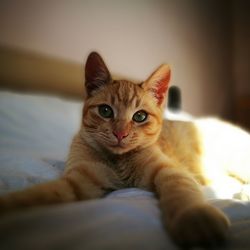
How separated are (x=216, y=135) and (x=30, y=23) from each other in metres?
1.51

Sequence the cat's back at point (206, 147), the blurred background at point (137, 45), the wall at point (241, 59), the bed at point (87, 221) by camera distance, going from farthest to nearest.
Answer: the wall at point (241, 59)
the blurred background at point (137, 45)
the cat's back at point (206, 147)
the bed at point (87, 221)

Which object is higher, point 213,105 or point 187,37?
point 187,37

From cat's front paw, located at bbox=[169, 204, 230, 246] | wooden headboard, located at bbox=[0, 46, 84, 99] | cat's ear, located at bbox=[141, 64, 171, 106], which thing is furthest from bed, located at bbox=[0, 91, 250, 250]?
wooden headboard, located at bbox=[0, 46, 84, 99]

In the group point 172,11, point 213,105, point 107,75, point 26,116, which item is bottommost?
point 213,105

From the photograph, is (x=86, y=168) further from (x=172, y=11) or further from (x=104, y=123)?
(x=172, y=11)

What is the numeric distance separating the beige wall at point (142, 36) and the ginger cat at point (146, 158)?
1232 mm

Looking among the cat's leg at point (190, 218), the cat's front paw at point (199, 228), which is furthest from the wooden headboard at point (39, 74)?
the cat's front paw at point (199, 228)

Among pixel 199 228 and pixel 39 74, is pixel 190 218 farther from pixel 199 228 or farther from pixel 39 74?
pixel 39 74

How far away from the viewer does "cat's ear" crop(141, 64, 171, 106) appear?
112cm

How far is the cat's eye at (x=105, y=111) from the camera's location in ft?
3.35

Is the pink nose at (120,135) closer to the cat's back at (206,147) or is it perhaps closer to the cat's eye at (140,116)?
the cat's eye at (140,116)

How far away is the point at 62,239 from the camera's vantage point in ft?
1.47

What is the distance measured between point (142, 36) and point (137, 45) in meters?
0.11

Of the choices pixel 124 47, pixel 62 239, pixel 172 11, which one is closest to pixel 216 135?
pixel 62 239
